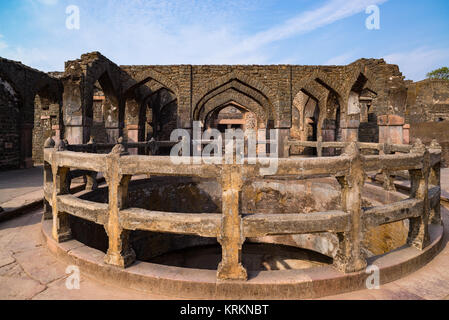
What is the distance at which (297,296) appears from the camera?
2072mm

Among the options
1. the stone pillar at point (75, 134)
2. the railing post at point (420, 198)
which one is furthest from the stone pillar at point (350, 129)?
the stone pillar at point (75, 134)

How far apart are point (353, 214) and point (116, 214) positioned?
6.65 ft

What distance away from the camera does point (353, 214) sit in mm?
2271

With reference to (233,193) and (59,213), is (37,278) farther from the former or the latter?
(233,193)

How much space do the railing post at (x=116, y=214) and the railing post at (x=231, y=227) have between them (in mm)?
869

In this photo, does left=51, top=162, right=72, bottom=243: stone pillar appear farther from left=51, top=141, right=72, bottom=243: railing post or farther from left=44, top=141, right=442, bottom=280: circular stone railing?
left=44, top=141, right=442, bottom=280: circular stone railing

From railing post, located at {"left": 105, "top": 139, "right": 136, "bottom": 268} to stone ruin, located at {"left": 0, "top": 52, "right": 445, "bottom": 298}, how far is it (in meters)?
0.01

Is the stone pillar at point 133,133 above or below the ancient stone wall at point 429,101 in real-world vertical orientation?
below

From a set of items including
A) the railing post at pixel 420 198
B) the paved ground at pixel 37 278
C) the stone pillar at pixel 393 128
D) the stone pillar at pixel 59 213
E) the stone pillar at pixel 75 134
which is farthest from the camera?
the stone pillar at pixel 393 128

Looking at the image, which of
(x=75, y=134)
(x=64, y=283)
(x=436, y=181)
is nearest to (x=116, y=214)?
(x=64, y=283)

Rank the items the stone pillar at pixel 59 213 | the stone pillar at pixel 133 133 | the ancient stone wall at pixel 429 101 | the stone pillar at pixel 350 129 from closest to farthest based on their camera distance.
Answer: the stone pillar at pixel 59 213, the stone pillar at pixel 350 129, the stone pillar at pixel 133 133, the ancient stone wall at pixel 429 101

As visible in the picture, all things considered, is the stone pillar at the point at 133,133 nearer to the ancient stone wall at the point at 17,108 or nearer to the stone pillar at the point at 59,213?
the ancient stone wall at the point at 17,108

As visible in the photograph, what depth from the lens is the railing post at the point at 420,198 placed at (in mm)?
2684

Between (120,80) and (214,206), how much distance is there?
8332 mm
